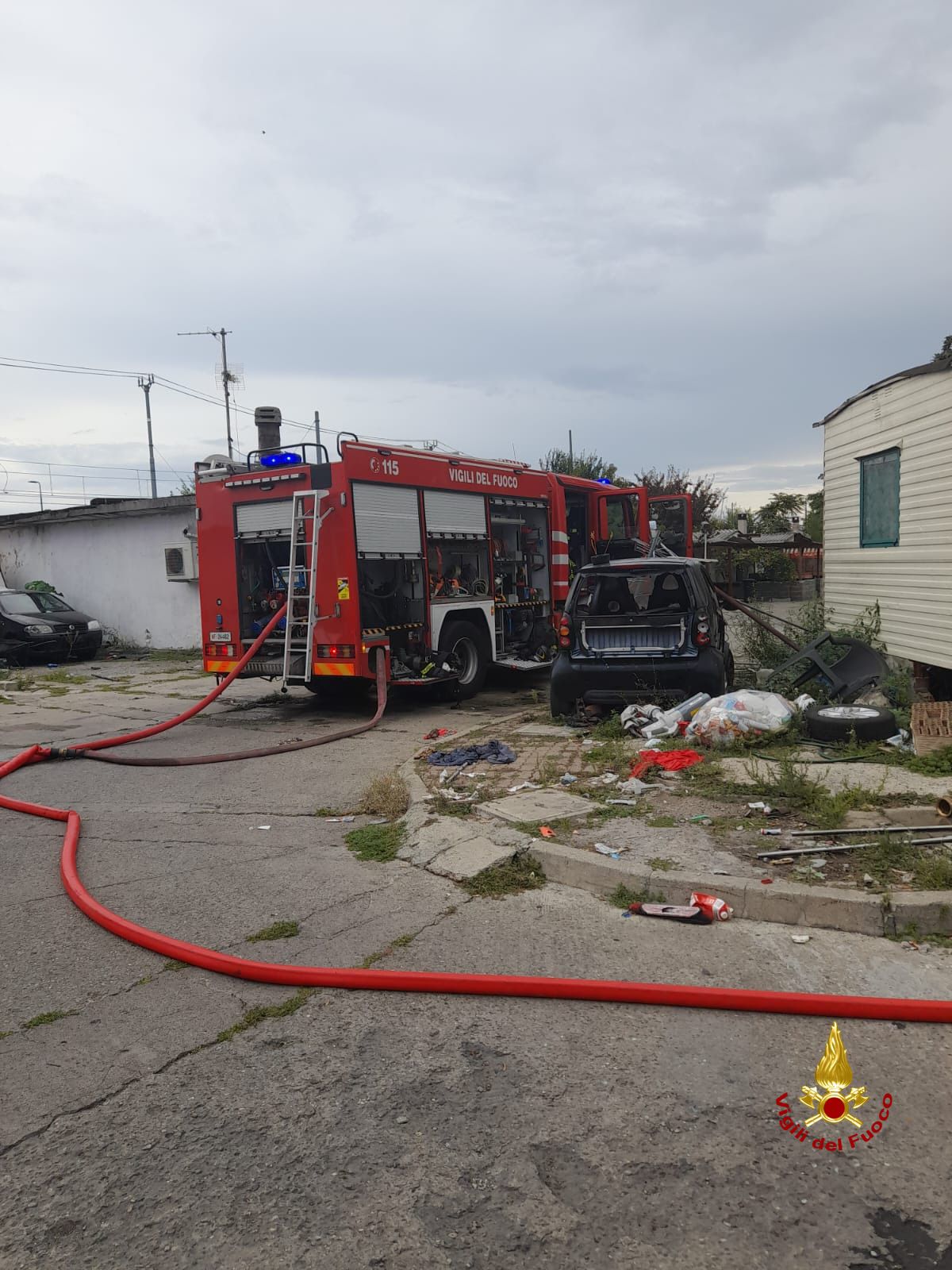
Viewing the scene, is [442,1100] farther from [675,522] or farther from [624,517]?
[675,522]

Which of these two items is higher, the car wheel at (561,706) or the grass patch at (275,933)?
the car wheel at (561,706)

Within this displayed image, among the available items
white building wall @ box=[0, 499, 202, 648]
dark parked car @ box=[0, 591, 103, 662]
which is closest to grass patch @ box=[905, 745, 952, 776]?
white building wall @ box=[0, 499, 202, 648]

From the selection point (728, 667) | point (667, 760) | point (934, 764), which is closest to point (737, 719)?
point (667, 760)

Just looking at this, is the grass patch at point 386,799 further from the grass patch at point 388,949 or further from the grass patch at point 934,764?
the grass patch at point 934,764

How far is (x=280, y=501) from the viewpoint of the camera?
34.5 feet

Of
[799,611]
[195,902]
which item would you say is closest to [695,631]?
[799,611]

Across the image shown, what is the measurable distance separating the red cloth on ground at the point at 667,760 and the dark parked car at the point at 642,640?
1.52 metres

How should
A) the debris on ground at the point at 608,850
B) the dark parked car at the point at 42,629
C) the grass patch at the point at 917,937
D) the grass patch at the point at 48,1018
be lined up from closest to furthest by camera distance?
the grass patch at the point at 48,1018 → the grass patch at the point at 917,937 → the debris on ground at the point at 608,850 → the dark parked car at the point at 42,629

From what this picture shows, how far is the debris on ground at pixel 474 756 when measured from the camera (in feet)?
25.4

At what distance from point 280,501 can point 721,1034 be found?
27.4 ft

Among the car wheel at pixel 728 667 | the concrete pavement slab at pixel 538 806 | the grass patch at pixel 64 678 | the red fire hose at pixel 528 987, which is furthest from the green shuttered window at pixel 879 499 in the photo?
the grass patch at pixel 64 678

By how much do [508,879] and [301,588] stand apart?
6.00 metres

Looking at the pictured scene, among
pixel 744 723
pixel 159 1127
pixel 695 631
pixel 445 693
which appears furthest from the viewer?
pixel 445 693

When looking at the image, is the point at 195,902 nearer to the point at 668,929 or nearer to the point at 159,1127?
the point at 159,1127
